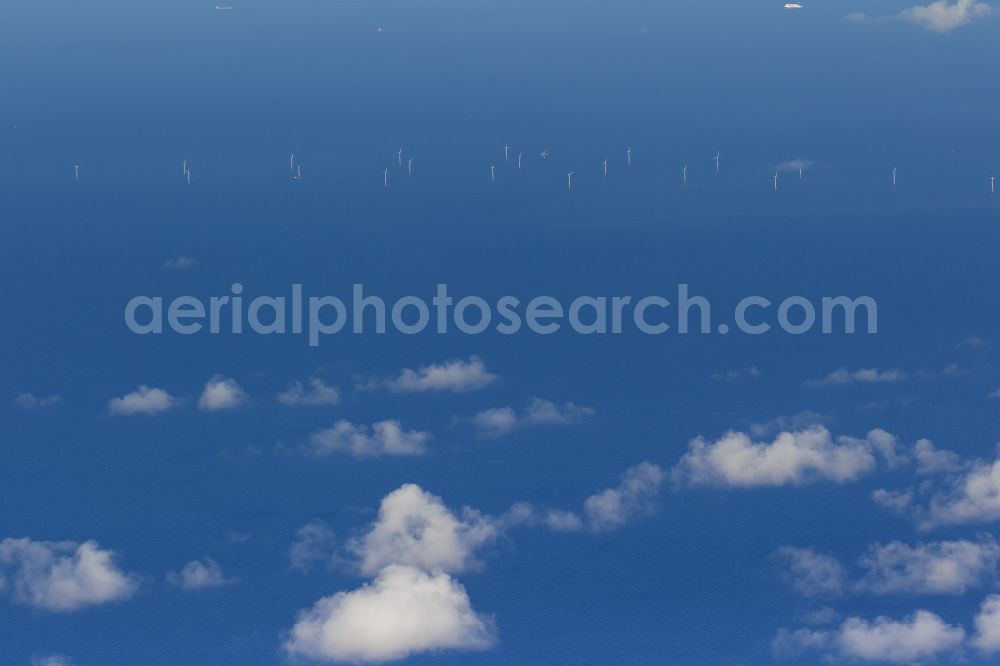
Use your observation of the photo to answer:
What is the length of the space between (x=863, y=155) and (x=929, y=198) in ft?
54.7

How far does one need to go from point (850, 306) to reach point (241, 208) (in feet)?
205

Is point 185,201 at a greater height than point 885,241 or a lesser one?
greater

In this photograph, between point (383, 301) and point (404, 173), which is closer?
point (383, 301)

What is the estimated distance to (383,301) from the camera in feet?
426

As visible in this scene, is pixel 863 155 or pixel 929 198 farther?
pixel 863 155

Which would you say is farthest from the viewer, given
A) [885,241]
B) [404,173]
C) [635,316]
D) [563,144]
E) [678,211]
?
[563,144]

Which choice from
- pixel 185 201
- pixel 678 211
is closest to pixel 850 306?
pixel 678 211

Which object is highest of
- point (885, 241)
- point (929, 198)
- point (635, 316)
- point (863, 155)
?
point (863, 155)

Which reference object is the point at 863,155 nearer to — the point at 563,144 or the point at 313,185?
the point at 563,144

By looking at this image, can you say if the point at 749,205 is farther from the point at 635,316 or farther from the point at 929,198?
the point at 635,316

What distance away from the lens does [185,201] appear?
161750mm

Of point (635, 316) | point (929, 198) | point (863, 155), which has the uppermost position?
point (863, 155)

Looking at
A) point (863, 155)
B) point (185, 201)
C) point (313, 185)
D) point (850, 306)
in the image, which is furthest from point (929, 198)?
point (185, 201)

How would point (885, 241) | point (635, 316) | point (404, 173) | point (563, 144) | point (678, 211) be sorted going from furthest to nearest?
point (563, 144), point (404, 173), point (678, 211), point (885, 241), point (635, 316)
